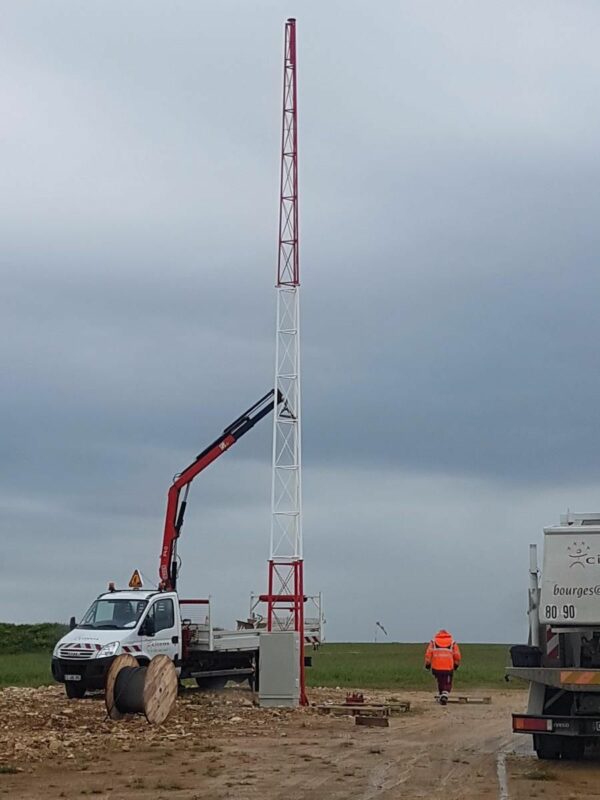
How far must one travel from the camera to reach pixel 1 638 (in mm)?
67062

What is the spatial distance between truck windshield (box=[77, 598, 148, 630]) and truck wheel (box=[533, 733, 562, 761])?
11973 millimetres

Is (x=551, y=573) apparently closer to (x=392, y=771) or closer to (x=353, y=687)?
(x=392, y=771)

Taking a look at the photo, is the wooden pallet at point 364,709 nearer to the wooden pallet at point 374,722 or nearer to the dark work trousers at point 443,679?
the wooden pallet at point 374,722

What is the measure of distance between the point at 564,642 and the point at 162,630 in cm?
1291

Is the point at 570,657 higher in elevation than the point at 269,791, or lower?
higher

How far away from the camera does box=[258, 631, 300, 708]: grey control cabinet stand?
26953mm

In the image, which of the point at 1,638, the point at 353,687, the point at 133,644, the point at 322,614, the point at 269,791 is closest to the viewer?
the point at 269,791

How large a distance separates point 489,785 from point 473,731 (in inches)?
313

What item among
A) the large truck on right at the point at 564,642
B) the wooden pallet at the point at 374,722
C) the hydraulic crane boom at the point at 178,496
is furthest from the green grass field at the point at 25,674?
the large truck on right at the point at 564,642

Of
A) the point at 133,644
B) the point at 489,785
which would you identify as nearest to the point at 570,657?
the point at 489,785

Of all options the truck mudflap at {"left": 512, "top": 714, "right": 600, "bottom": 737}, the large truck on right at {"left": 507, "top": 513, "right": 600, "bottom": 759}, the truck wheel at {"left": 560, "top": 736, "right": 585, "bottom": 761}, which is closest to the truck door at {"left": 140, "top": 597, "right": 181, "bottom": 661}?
the truck wheel at {"left": 560, "top": 736, "right": 585, "bottom": 761}

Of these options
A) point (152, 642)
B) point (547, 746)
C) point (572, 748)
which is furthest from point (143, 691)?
point (572, 748)

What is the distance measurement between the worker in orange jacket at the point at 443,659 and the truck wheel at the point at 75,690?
794cm

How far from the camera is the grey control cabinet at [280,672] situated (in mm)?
26953
